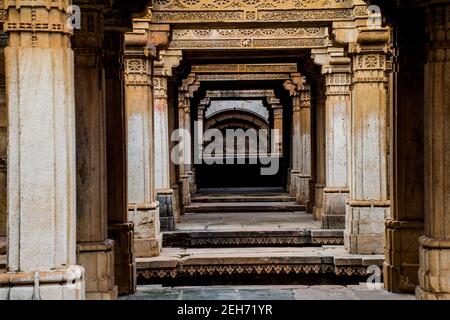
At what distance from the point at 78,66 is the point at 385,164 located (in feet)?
20.7

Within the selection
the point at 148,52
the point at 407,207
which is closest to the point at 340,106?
the point at 148,52

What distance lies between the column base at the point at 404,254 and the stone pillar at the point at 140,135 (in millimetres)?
4536

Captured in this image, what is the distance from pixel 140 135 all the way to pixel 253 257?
2.50 m

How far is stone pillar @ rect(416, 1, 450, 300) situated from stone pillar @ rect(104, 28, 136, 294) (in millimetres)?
3356

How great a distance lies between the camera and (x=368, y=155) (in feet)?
42.7

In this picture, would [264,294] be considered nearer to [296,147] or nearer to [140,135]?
[140,135]

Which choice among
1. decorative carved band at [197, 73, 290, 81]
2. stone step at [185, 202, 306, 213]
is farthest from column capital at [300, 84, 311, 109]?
stone step at [185, 202, 306, 213]

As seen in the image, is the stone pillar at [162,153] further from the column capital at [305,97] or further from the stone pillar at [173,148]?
the column capital at [305,97]

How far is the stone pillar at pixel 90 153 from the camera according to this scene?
26.7 feet

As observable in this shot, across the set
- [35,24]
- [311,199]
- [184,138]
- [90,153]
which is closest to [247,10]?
[90,153]

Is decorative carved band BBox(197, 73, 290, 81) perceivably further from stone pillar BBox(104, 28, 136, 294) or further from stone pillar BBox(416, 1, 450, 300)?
stone pillar BBox(416, 1, 450, 300)

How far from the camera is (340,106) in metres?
15.9

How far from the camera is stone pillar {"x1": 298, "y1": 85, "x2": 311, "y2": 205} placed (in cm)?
2144

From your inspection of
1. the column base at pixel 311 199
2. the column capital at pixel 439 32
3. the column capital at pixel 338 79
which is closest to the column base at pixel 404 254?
the column capital at pixel 439 32
